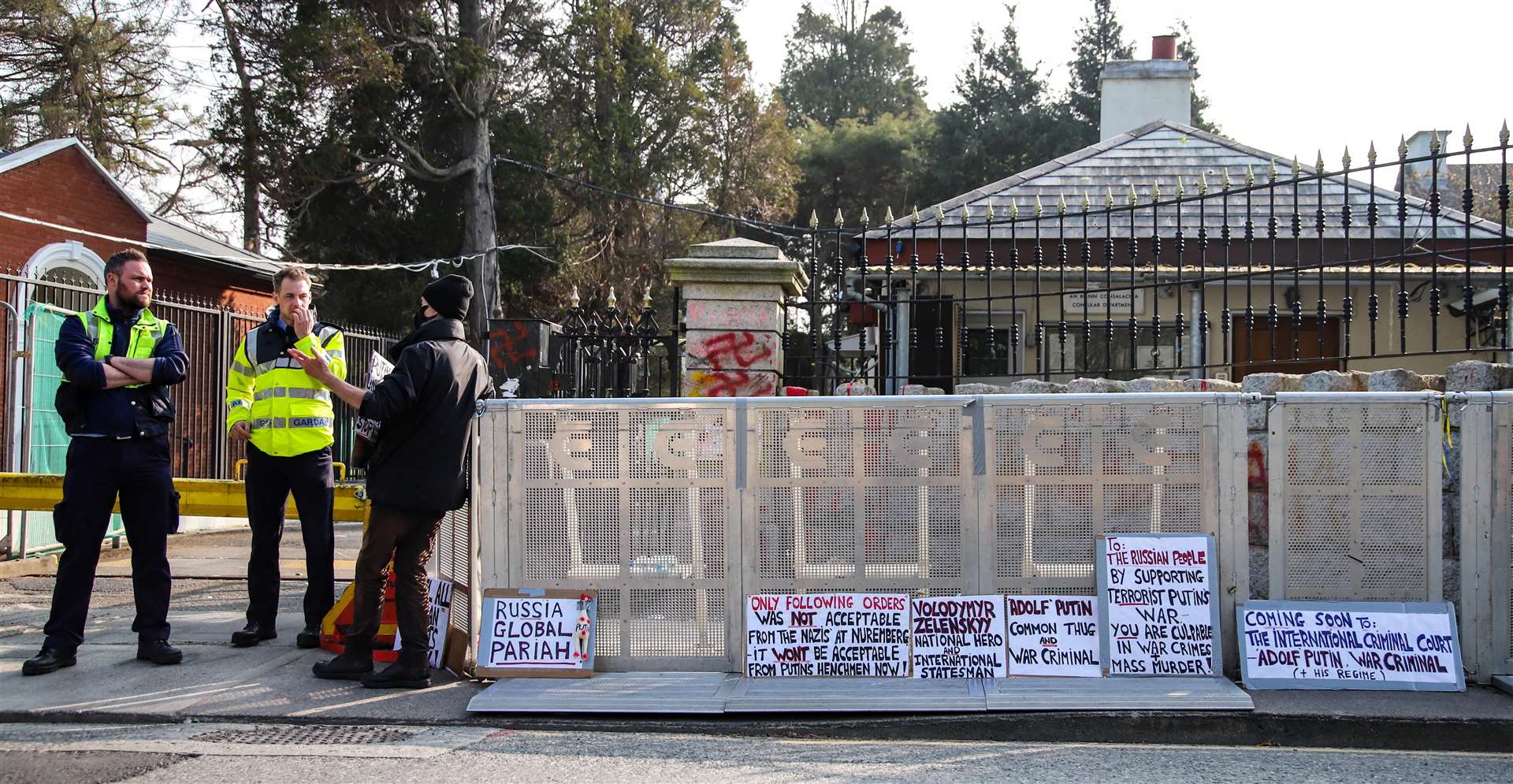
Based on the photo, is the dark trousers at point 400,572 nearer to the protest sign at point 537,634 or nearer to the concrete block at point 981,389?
the protest sign at point 537,634

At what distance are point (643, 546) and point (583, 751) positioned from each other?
4.02 ft

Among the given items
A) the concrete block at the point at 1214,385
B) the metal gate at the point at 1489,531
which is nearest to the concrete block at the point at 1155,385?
the concrete block at the point at 1214,385

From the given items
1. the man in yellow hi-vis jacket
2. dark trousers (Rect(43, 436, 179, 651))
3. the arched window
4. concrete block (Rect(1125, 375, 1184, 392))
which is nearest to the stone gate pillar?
concrete block (Rect(1125, 375, 1184, 392))

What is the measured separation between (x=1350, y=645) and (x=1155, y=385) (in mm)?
3235

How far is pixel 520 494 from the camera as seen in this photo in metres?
5.91

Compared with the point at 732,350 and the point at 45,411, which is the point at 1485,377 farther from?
the point at 45,411

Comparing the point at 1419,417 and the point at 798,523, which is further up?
the point at 1419,417

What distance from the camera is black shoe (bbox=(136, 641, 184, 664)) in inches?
242

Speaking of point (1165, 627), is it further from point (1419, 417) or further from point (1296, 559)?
point (1419, 417)

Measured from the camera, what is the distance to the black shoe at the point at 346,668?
586 cm

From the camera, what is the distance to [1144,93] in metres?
19.8

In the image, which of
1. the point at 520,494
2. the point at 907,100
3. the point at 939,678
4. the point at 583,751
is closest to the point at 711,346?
the point at 520,494

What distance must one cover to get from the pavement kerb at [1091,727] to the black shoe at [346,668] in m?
0.63

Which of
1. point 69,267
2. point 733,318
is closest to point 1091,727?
point 733,318
